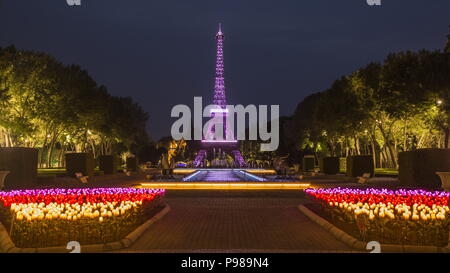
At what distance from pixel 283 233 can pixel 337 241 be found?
6.03 feet

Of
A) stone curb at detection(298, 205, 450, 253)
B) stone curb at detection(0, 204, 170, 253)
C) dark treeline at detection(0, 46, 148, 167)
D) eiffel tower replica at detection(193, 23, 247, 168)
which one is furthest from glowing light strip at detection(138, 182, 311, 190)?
eiffel tower replica at detection(193, 23, 247, 168)

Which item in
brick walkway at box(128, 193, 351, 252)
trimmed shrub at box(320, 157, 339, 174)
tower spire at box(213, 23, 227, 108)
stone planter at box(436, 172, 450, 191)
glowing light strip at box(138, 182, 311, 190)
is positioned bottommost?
brick walkway at box(128, 193, 351, 252)

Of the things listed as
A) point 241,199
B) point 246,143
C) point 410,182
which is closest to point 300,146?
point 246,143

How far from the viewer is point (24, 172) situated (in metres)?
33.9

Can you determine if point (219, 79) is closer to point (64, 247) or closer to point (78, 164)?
point (78, 164)

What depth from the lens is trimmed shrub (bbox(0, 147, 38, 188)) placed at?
33062 millimetres

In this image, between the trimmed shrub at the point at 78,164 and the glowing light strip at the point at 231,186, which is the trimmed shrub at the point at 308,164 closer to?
the trimmed shrub at the point at 78,164

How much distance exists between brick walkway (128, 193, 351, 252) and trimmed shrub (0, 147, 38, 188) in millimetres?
13204

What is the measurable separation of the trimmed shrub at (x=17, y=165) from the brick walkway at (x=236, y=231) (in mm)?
13204

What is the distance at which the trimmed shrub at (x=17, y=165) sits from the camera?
3306 centimetres

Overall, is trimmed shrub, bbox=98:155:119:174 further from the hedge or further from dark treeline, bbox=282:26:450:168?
dark treeline, bbox=282:26:450:168

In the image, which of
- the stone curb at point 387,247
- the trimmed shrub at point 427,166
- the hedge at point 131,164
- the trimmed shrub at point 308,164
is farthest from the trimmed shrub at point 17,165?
the trimmed shrub at point 308,164
